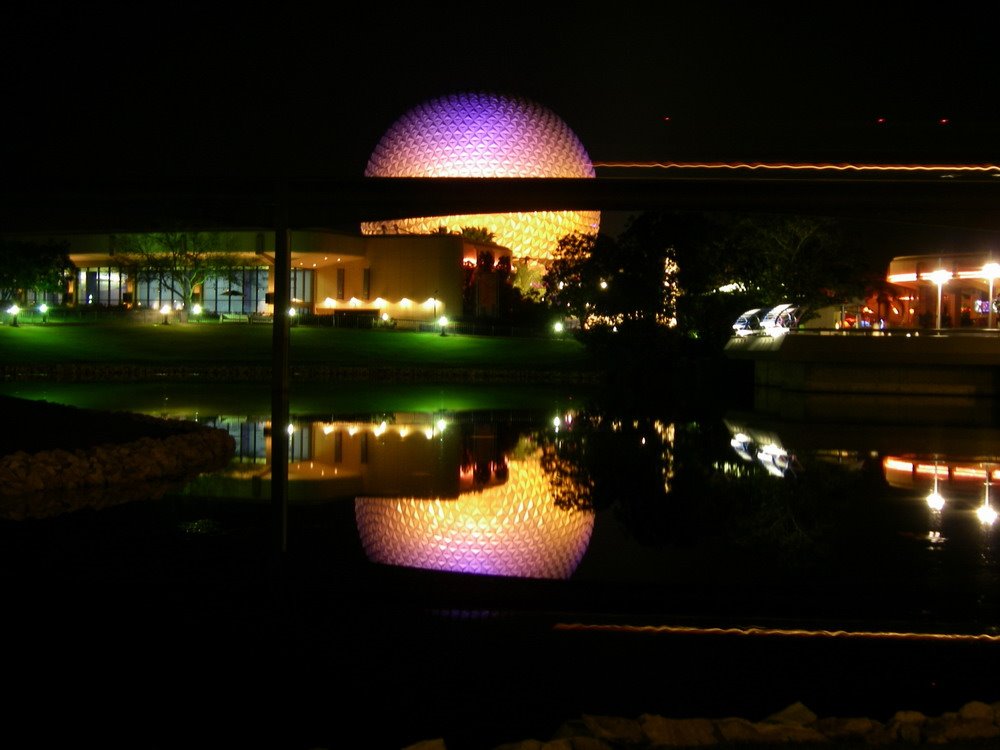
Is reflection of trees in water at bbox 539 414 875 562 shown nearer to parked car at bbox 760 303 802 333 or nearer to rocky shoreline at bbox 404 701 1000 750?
rocky shoreline at bbox 404 701 1000 750

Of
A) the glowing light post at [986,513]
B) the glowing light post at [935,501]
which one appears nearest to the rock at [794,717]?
the glowing light post at [986,513]

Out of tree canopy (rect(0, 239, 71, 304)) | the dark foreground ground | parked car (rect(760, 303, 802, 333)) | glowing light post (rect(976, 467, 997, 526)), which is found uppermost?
tree canopy (rect(0, 239, 71, 304))

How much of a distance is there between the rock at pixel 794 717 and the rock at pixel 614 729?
1.92 ft

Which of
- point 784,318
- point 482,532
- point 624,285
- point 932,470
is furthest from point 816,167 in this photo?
→ point 624,285

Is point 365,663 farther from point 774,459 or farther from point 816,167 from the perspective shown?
point 774,459

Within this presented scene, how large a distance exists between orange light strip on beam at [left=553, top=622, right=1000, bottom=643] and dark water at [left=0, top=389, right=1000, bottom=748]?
0.08ft

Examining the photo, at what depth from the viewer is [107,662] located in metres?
6.12

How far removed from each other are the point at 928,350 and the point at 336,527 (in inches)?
912

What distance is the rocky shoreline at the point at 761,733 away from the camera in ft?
14.8

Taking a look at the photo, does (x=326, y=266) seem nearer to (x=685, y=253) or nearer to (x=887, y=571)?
(x=685, y=253)

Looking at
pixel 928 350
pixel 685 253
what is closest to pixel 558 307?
pixel 685 253

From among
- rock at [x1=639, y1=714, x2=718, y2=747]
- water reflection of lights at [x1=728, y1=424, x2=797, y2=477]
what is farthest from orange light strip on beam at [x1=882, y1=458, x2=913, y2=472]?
rock at [x1=639, y1=714, x2=718, y2=747]

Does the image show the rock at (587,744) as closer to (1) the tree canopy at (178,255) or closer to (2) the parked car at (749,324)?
(2) the parked car at (749,324)

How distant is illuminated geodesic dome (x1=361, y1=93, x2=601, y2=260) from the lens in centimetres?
7606
